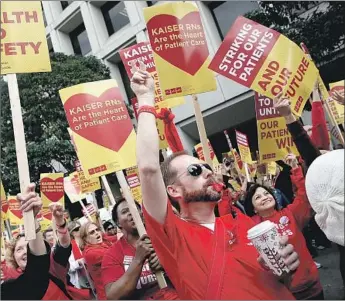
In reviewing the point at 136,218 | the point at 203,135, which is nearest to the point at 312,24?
the point at 203,135

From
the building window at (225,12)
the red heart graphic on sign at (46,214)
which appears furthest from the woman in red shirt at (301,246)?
the building window at (225,12)

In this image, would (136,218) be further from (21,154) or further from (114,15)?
(114,15)

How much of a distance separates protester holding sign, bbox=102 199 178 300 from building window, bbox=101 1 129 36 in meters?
14.5

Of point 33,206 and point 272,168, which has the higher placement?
point 33,206

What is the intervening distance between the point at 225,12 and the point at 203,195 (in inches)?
488

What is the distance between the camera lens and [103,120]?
10.2ft

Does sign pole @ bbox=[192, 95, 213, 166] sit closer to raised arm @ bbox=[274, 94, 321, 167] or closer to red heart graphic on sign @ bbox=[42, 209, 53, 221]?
raised arm @ bbox=[274, 94, 321, 167]

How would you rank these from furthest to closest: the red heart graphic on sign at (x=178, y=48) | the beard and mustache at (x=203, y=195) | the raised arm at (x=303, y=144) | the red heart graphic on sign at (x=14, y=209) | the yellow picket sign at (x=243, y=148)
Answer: the red heart graphic on sign at (x=14, y=209) → the yellow picket sign at (x=243, y=148) → the red heart graphic on sign at (x=178, y=48) → the raised arm at (x=303, y=144) → the beard and mustache at (x=203, y=195)

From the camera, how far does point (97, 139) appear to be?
3066 mm

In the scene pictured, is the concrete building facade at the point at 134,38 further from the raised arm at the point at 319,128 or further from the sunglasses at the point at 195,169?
the sunglasses at the point at 195,169

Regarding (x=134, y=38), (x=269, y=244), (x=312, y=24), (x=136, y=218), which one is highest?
(x=134, y=38)

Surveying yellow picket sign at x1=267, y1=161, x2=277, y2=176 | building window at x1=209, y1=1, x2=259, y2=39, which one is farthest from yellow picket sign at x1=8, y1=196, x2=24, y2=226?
building window at x1=209, y1=1, x2=259, y2=39

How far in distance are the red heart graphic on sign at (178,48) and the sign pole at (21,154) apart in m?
1.25

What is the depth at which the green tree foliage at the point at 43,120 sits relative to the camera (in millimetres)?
12602
